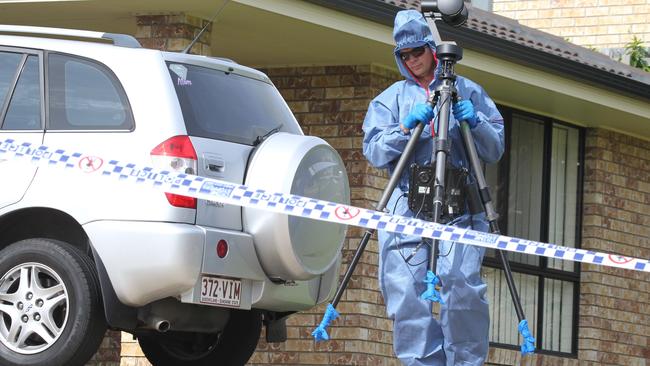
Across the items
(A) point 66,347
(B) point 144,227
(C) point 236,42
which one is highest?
(C) point 236,42

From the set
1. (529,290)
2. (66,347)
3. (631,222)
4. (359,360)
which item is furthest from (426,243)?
(631,222)

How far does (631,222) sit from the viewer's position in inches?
607

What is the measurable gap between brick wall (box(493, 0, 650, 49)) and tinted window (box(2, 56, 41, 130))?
478 inches

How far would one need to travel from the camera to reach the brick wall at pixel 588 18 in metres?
19.4

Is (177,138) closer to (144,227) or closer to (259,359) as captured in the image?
(144,227)

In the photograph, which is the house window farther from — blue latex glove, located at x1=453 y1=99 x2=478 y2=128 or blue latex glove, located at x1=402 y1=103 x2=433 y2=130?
blue latex glove, located at x1=402 y1=103 x2=433 y2=130

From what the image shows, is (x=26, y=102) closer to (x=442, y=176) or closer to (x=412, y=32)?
(x=412, y=32)

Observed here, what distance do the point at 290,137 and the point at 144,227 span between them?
1.06m

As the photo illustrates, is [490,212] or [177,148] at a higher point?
[177,148]

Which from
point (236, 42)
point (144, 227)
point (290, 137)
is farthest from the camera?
point (236, 42)

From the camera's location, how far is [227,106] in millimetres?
8367

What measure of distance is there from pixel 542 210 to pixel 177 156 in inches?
304

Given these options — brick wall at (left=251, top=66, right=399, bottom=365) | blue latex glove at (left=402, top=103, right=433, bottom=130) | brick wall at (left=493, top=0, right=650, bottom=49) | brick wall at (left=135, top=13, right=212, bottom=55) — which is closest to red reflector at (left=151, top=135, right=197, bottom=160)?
blue latex glove at (left=402, top=103, right=433, bottom=130)

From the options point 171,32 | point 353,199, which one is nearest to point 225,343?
point 171,32
